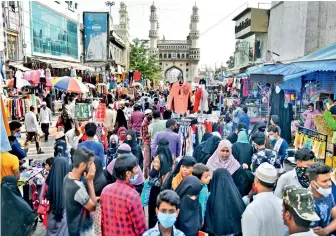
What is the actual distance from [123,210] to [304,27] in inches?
557

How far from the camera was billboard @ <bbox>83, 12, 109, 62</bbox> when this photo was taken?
24750 millimetres

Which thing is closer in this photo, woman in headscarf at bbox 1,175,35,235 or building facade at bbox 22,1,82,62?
woman in headscarf at bbox 1,175,35,235

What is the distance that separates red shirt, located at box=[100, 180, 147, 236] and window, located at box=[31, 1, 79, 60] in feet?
65.9

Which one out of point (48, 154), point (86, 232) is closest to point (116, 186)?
point (86, 232)

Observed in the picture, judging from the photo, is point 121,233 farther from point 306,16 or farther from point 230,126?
point 306,16

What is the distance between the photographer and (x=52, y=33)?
2517cm

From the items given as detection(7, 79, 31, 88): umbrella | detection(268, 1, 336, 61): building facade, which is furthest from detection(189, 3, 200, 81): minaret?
detection(7, 79, 31, 88): umbrella

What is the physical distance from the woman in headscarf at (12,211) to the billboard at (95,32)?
22.4 meters

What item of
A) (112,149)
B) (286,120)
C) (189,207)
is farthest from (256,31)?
(189,207)

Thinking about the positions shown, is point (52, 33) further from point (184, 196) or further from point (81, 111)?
point (184, 196)

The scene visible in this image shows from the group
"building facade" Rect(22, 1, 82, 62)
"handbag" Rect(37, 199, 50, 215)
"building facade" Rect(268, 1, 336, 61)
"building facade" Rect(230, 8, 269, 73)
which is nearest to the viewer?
"handbag" Rect(37, 199, 50, 215)

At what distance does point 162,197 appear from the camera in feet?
9.02

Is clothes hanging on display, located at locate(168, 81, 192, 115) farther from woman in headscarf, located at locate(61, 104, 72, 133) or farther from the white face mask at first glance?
the white face mask

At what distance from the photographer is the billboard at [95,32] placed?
24.8 meters
